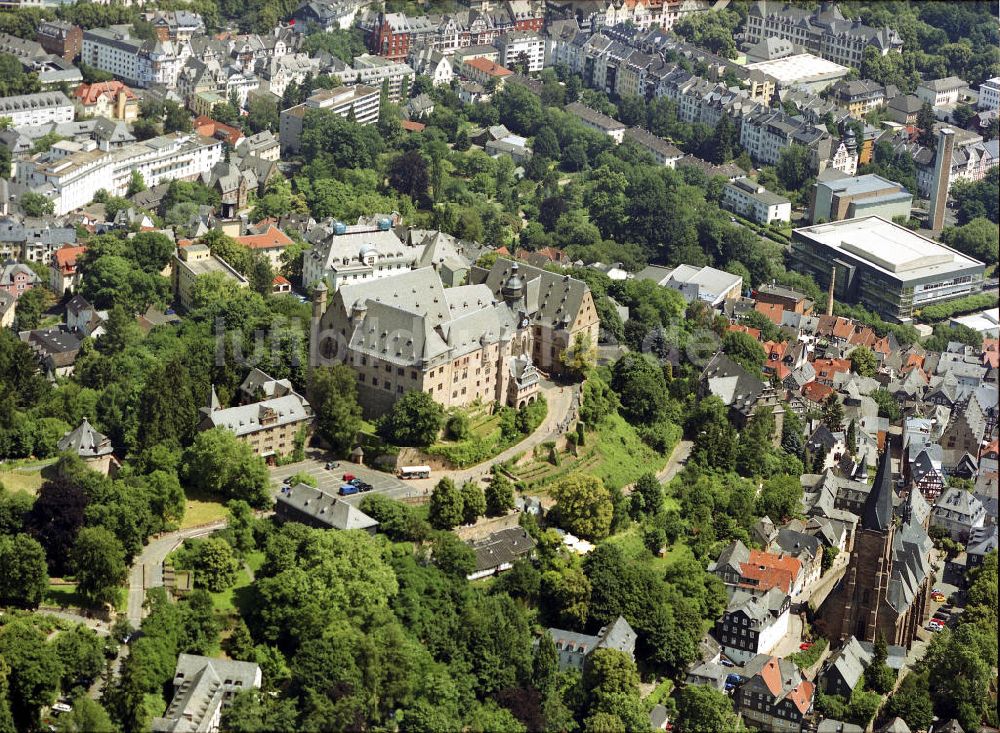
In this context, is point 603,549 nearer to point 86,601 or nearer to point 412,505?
point 412,505

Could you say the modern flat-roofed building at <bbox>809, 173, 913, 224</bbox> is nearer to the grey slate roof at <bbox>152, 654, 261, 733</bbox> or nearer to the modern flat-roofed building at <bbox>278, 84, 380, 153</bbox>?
the modern flat-roofed building at <bbox>278, 84, 380, 153</bbox>

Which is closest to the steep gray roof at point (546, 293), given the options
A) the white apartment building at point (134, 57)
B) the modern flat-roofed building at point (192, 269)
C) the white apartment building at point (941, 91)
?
the modern flat-roofed building at point (192, 269)

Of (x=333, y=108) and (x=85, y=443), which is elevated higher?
(x=85, y=443)

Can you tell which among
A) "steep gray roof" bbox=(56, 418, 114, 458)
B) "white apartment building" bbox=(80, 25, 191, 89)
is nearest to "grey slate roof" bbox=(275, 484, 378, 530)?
"steep gray roof" bbox=(56, 418, 114, 458)

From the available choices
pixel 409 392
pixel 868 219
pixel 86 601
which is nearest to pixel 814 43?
pixel 868 219

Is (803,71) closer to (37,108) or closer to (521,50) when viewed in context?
(521,50)

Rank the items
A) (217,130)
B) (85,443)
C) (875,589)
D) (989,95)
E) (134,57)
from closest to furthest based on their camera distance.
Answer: (85,443), (875,589), (217,130), (134,57), (989,95)

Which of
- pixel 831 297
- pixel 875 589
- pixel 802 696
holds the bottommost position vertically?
pixel 831 297

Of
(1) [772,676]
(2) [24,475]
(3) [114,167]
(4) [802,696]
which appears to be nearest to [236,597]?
(2) [24,475]
